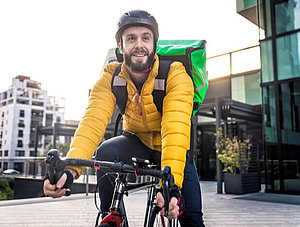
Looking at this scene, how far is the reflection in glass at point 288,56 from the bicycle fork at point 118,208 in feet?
34.4

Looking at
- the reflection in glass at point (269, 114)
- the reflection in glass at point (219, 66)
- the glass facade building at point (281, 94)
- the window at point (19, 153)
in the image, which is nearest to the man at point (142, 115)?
the glass facade building at point (281, 94)

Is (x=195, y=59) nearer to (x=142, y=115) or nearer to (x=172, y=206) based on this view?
(x=142, y=115)

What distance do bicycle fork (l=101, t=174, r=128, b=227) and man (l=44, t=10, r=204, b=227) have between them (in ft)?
0.79

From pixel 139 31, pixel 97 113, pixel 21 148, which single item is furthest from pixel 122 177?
pixel 21 148

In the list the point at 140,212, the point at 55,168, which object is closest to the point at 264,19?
the point at 140,212

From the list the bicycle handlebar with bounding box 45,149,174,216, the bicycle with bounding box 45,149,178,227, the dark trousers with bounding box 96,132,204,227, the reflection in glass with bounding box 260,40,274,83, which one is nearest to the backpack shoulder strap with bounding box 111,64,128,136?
Result: the dark trousers with bounding box 96,132,204,227

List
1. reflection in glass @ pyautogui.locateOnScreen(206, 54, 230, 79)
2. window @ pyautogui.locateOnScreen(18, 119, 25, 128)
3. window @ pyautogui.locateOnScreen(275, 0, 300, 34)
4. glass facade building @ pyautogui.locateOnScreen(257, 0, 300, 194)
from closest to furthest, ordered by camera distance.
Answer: glass facade building @ pyautogui.locateOnScreen(257, 0, 300, 194) → window @ pyautogui.locateOnScreen(275, 0, 300, 34) → reflection in glass @ pyautogui.locateOnScreen(206, 54, 230, 79) → window @ pyautogui.locateOnScreen(18, 119, 25, 128)

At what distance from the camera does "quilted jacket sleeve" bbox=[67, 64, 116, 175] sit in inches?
76.7

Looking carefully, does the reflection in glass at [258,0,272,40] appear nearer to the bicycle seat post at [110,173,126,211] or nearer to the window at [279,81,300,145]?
the window at [279,81,300,145]

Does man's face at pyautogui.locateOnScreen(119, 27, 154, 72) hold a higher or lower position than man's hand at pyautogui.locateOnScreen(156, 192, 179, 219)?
higher

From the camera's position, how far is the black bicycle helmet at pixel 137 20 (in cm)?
202

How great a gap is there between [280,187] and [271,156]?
109 centimetres

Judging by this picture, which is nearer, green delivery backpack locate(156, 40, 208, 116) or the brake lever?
the brake lever

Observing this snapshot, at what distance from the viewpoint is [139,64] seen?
6.95ft
